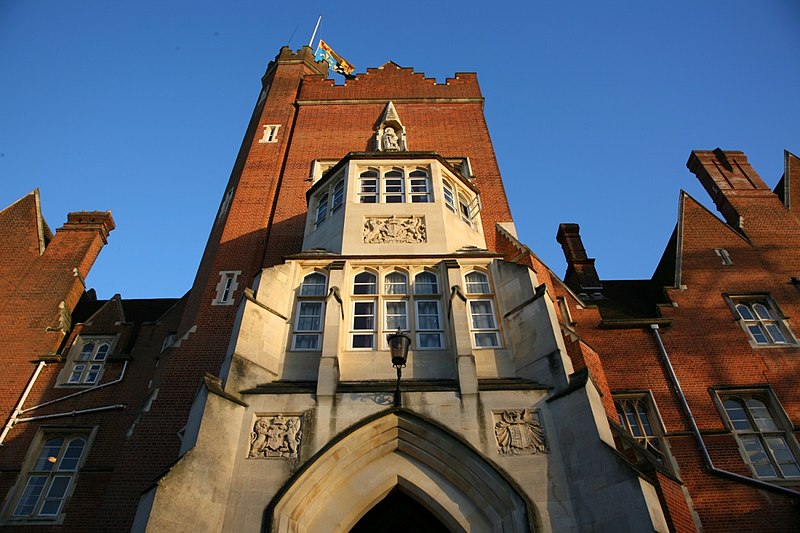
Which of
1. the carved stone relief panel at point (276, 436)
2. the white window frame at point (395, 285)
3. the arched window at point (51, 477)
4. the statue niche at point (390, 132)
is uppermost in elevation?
the statue niche at point (390, 132)

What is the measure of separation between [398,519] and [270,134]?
14.9m

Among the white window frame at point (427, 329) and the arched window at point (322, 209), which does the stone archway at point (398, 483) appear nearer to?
the white window frame at point (427, 329)

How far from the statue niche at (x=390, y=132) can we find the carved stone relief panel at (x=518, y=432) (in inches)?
420

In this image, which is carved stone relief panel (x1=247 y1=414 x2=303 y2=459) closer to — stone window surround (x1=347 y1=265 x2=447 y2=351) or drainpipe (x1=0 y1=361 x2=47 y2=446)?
stone window surround (x1=347 y1=265 x2=447 y2=351)

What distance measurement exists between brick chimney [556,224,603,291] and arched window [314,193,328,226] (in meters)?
10.2

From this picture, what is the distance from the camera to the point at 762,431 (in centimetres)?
1328

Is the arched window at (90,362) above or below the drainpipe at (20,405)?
above

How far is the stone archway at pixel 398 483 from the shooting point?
829cm

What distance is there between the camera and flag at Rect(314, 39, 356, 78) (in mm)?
30703

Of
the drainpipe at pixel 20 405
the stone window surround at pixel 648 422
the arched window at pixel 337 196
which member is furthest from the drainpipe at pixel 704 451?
the drainpipe at pixel 20 405

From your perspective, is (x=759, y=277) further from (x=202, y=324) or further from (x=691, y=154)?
(x=202, y=324)

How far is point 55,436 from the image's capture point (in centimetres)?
1487

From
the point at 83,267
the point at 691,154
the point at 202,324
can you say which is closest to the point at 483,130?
the point at 691,154

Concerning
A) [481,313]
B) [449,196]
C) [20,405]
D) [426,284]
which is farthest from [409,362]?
[20,405]
